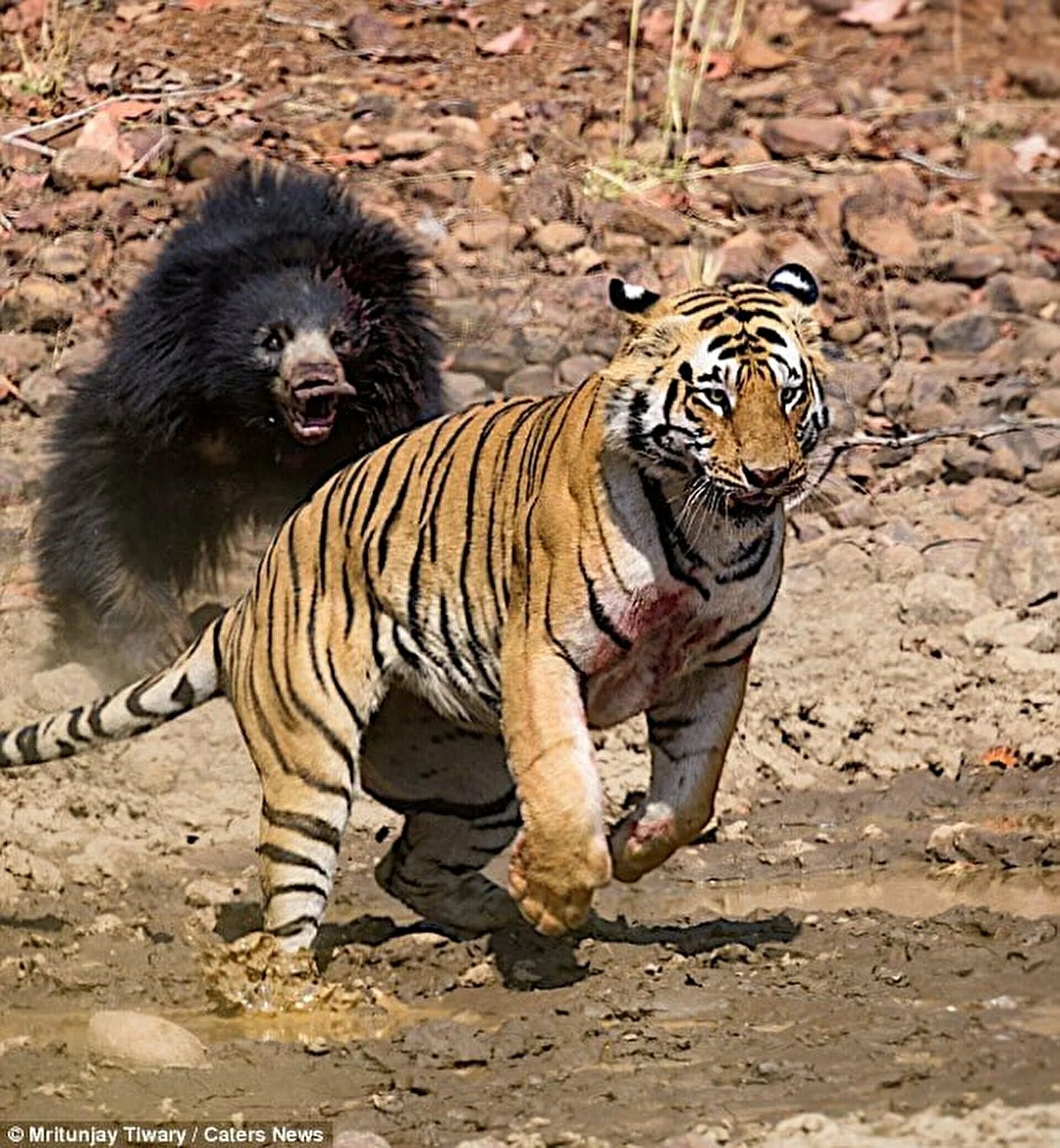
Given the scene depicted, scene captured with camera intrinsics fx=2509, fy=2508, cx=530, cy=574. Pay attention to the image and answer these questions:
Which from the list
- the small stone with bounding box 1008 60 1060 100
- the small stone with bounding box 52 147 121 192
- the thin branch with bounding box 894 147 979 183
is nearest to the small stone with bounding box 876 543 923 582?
the thin branch with bounding box 894 147 979 183

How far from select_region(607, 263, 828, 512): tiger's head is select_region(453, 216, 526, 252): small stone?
16.9ft

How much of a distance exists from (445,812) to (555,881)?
1292mm

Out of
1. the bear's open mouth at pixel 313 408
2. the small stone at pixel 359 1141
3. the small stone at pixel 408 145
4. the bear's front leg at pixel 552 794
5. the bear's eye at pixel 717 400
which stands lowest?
the small stone at pixel 408 145

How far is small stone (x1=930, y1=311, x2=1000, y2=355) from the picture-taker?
10.5m

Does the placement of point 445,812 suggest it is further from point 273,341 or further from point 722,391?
point 273,341

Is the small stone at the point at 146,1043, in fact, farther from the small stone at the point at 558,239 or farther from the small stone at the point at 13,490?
the small stone at the point at 558,239

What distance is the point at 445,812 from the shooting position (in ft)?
24.0

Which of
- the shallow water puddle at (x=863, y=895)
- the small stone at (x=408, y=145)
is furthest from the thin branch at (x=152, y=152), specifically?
the shallow water puddle at (x=863, y=895)

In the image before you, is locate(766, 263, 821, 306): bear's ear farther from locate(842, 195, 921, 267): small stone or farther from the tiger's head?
locate(842, 195, 921, 267): small stone

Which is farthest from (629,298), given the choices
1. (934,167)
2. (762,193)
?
(934,167)

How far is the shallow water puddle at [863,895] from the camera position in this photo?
277 inches

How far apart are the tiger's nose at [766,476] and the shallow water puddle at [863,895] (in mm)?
1760

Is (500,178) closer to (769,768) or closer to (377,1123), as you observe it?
(769,768)

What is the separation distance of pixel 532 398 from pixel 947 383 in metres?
3.56
